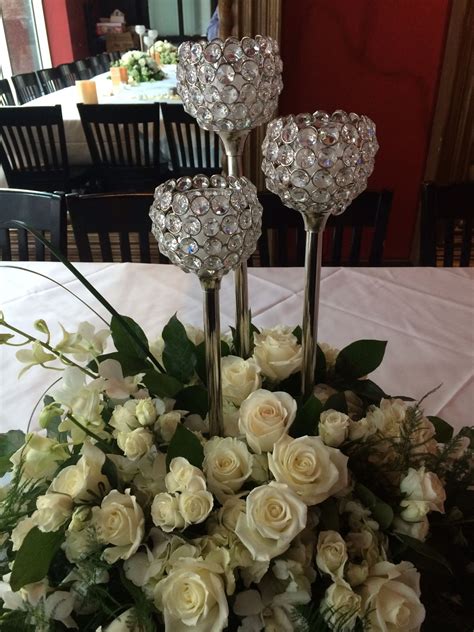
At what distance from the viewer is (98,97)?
8.99 feet

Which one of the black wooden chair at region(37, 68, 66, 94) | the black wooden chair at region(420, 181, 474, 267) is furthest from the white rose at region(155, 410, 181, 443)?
the black wooden chair at region(37, 68, 66, 94)

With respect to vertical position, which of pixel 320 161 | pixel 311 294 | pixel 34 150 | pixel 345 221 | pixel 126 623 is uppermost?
pixel 320 161

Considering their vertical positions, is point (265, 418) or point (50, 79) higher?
point (265, 418)

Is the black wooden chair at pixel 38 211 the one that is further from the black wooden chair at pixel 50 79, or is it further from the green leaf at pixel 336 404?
the black wooden chair at pixel 50 79

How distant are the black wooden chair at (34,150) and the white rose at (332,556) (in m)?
2.02

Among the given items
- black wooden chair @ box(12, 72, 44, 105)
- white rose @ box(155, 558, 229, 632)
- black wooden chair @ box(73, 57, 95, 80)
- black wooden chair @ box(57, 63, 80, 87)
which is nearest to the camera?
white rose @ box(155, 558, 229, 632)

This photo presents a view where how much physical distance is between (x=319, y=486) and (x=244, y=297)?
0.65 feet

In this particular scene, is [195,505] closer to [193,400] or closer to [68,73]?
[193,400]

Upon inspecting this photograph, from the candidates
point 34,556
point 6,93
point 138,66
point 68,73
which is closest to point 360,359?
point 34,556

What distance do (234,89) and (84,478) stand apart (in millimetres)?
317

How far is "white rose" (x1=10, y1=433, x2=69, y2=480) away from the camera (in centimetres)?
37

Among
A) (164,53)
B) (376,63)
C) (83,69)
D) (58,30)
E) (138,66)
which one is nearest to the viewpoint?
(376,63)

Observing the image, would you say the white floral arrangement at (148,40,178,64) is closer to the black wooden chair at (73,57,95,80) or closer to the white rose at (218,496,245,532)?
the black wooden chair at (73,57,95,80)

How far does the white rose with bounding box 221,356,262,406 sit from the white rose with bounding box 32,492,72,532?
0.13 metres
